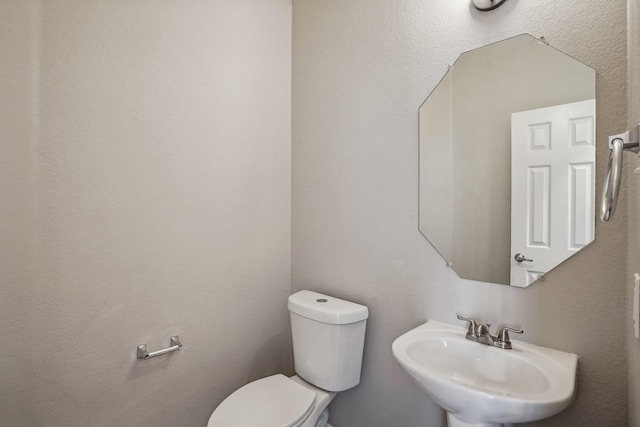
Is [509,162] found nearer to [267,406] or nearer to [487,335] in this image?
[487,335]

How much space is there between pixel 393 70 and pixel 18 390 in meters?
1.87

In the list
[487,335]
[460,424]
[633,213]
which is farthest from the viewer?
[487,335]

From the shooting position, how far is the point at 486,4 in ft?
3.82

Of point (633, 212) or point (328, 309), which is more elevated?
point (633, 212)

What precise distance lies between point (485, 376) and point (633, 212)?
26.2 inches

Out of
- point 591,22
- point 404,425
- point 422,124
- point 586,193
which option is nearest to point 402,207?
point 422,124

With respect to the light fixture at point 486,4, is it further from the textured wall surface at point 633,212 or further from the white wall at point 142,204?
the white wall at point 142,204

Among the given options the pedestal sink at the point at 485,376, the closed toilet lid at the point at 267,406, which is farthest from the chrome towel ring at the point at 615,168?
the closed toilet lid at the point at 267,406

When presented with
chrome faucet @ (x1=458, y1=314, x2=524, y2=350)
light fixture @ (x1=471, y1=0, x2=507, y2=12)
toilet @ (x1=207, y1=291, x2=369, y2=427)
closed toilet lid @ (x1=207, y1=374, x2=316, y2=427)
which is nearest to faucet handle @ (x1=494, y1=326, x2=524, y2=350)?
chrome faucet @ (x1=458, y1=314, x2=524, y2=350)

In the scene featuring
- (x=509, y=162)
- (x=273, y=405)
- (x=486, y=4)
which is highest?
(x=486, y=4)

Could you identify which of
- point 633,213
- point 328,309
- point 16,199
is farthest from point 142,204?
point 633,213

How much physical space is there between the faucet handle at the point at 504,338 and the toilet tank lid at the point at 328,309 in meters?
0.55

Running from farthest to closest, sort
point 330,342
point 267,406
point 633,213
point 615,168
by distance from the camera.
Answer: point 330,342 < point 267,406 < point 633,213 < point 615,168

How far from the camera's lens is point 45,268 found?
1.12m
